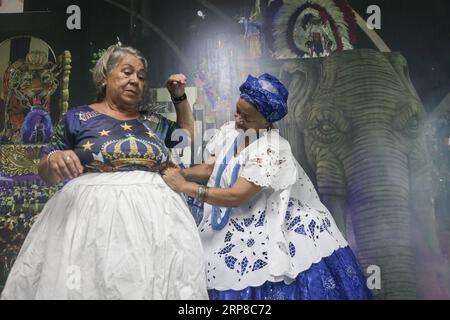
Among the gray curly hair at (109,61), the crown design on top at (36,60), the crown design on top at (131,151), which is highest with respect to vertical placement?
the crown design on top at (36,60)

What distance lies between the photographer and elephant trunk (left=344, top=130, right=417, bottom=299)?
268cm

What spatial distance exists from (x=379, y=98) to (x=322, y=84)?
13.9 inches

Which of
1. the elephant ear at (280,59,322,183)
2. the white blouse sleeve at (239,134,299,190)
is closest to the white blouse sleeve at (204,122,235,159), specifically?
the white blouse sleeve at (239,134,299,190)

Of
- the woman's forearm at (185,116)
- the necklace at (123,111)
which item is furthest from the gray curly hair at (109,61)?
the woman's forearm at (185,116)

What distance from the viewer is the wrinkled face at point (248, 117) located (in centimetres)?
230

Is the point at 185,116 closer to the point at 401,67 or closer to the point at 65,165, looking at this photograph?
the point at 65,165

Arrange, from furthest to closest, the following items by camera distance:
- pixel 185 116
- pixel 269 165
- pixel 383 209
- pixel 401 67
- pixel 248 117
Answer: pixel 401 67 → pixel 383 209 → pixel 185 116 → pixel 248 117 → pixel 269 165

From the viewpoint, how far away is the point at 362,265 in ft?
8.90

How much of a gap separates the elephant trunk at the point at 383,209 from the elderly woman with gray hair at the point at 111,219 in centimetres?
117

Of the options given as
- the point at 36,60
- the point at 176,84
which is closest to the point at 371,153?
the point at 176,84

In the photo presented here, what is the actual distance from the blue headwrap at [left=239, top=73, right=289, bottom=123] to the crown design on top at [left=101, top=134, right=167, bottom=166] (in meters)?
0.53

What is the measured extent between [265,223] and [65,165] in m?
0.94

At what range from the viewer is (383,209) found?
8.94 feet

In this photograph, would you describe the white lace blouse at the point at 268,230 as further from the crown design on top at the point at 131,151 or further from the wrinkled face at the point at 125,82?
the wrinkled face at the point at 125,82
